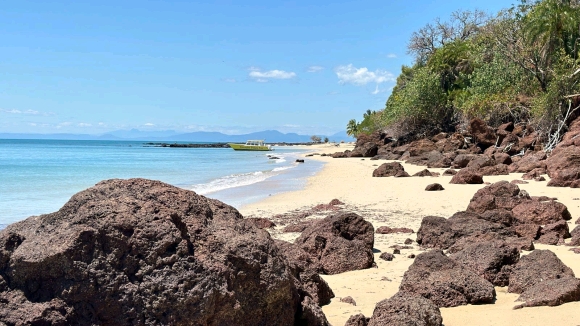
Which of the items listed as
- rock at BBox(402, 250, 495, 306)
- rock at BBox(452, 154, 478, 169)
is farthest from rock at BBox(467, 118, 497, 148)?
rock at BBox(402, 250, 495, 306)

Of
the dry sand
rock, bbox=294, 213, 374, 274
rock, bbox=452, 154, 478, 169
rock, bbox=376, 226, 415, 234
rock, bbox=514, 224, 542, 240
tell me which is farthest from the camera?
rock, bbox=452, 154, 478, 169

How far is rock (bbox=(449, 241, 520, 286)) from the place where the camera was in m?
5.96

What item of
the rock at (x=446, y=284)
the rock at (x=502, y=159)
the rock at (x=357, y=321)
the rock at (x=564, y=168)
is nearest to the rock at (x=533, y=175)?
the rock at (x=564, y=168)

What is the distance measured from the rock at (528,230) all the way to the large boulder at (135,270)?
19.4 ft

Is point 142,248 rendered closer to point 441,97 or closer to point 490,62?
point 490,62

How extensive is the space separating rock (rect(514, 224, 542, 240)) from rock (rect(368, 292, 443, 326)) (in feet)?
15.2

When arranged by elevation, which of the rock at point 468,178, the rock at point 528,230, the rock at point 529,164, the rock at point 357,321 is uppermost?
the rock at point 529,164

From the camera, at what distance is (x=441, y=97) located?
46188mm

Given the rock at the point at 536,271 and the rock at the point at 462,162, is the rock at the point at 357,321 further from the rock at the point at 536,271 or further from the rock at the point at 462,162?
the rock at the point at 462,162

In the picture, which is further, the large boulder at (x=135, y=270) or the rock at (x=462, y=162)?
the rock at (x=462, y=162)

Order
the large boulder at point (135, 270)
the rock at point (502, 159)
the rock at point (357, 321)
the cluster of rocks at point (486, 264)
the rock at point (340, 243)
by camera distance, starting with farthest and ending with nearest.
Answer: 1. the rock at point (502, 159)
2. the rock at point (340, 243)
3. the cluster of rocks at point (486, 264)
4. the rock at point (357, 321)
5. the large boulder at point (135, 270)

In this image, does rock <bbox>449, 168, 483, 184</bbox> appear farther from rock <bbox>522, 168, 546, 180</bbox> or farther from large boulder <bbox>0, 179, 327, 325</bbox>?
large boulder <bbox>0, 179, 327, 325</bbox>

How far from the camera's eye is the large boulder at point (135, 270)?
3186 mm

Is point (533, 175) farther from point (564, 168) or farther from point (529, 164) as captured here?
point (529, 164)
